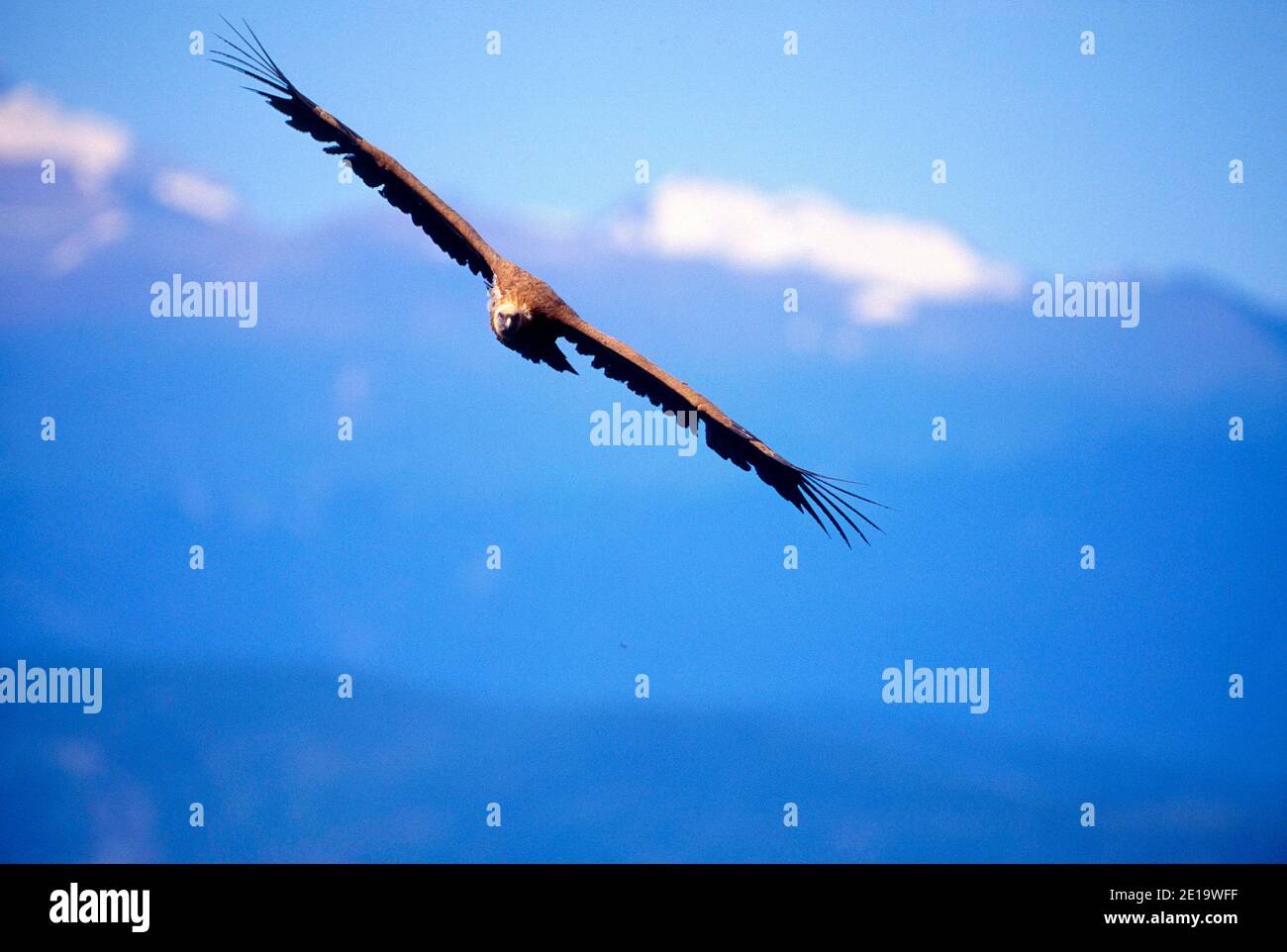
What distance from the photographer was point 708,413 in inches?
248

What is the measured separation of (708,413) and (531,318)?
1174mm

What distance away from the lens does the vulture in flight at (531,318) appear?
20.9ft

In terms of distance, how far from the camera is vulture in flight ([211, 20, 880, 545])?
6375 mm

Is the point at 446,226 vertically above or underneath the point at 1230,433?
above

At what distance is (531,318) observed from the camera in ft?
22.0

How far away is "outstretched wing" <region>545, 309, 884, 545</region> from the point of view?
6316mm

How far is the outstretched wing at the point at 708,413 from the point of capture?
20.7 ft

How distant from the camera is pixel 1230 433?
828cm
